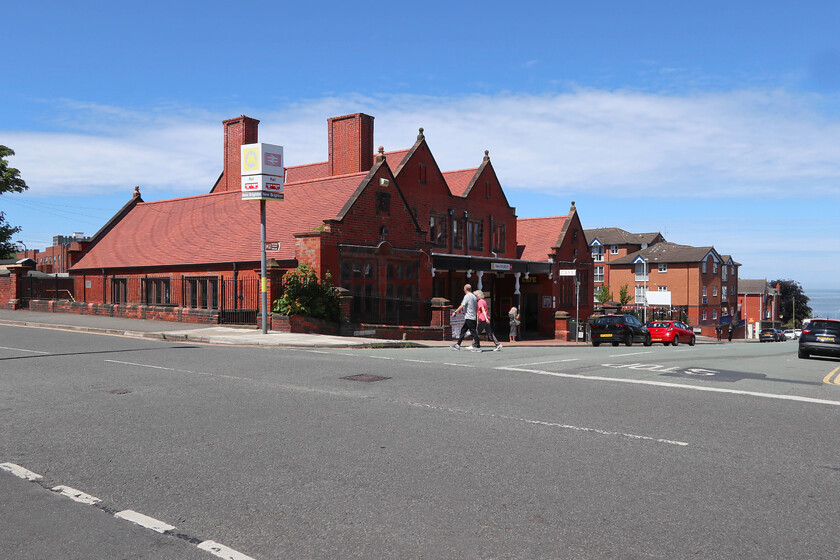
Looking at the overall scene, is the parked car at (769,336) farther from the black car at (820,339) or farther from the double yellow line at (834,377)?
the double yellow line at (834,377)

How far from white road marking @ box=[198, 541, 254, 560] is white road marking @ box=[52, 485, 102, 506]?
55.1 inches

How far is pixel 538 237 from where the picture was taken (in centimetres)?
5047

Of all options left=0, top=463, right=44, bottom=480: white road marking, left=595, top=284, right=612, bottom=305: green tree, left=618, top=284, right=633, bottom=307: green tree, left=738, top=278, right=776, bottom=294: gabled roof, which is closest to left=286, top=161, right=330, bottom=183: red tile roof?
left=0, top=463, right=44, bottom=480: white road marking

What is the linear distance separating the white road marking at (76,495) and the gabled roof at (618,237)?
85818 mm

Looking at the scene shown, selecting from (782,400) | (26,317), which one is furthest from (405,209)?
(782,400)

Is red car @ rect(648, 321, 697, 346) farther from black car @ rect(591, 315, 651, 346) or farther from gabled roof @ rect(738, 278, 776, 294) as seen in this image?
gabled roof @ rect(738, 278, 776, 294)

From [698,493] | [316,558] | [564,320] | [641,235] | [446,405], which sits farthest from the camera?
[641,235]

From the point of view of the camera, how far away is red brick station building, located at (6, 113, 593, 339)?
90.9 feet

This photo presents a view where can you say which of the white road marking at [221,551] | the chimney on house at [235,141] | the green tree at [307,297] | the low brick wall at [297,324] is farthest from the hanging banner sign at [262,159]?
the white road marking at [221,551]

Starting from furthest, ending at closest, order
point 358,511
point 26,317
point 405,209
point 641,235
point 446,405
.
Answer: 1. point 641,235
2. point 405,209
3. point 26,317
4. point 446,405
5. point 358,511

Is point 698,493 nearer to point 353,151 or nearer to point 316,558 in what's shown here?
point 316,558

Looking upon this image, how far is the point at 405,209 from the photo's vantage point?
31.6 metres

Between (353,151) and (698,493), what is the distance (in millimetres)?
33611

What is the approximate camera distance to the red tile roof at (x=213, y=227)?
29453 millimetres
